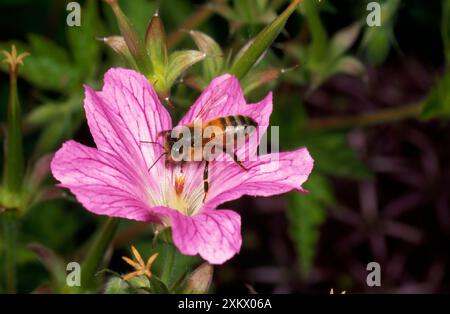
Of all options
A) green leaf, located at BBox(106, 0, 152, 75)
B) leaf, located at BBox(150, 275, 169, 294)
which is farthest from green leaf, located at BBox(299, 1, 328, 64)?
leaf, located at BBox(150, 275, 169, 294)

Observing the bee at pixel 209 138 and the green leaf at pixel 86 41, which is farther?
the green leaf at pixel 86 41

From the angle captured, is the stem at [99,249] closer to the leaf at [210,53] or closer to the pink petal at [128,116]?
the pink petal at [128,116]

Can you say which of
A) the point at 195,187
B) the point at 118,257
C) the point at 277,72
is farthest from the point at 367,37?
the point at 118,257

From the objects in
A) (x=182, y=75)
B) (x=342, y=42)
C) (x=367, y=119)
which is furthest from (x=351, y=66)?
(x=182, y=75)

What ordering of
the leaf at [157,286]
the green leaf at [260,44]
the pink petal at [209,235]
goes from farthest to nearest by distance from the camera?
1. the green leaf at [260,44]
2. the leaf at [157,286]
3. the pink petal at [209,235]

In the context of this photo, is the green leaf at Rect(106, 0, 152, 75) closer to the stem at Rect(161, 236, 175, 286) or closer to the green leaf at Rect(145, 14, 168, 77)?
the green leaf at Rect(145, 14, 168, 77)

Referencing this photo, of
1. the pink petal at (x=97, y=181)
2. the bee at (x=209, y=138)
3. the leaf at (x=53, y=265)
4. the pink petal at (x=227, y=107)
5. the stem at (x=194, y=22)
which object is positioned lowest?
the leaf at (x=53, y=265)

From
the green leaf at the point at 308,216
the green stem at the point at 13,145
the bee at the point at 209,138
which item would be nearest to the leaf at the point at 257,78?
the bee at the point at 209,138
